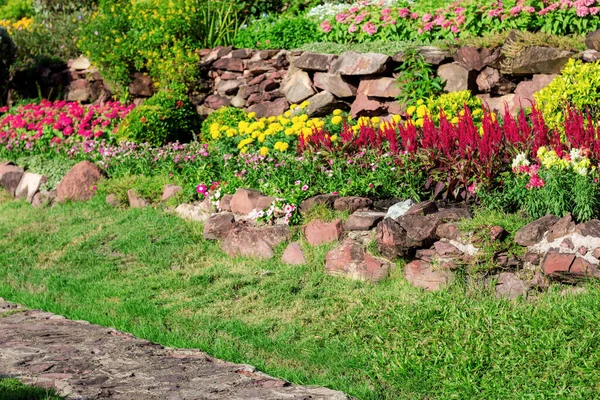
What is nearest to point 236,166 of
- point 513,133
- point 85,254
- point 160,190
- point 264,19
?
point 160,190

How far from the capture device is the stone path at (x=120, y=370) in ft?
13.4

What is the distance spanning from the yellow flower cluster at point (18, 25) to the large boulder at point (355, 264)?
11105 mm

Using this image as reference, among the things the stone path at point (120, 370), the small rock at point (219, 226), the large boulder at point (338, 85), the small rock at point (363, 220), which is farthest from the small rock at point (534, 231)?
the large boulder at point (338, 85)

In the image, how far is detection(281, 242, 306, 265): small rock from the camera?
Result: 21.1 ft

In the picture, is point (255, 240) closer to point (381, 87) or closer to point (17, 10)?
→ point (381, 87)

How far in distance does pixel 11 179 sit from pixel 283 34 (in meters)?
4.01

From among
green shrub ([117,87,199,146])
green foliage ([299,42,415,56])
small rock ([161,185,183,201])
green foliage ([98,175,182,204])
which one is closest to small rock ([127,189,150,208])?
green foliage ([98,175,182,204])

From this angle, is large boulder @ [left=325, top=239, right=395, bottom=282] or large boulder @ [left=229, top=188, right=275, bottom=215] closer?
large boulder @ [left=325, top=239, right=395, bottom=282]

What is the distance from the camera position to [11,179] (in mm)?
9992

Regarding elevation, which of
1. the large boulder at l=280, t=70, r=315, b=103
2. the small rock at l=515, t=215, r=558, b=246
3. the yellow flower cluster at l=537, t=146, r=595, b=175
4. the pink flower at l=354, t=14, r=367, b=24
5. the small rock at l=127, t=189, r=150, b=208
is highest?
the yellow flower cluster at l=537, t=146, r=595, b=175

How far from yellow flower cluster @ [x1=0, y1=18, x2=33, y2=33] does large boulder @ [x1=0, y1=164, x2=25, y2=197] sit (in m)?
5.97

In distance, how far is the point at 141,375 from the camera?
173 inches

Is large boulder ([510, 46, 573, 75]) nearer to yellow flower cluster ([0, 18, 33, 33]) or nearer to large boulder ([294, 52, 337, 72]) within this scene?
large boulder ([294, 52, 337, 72])

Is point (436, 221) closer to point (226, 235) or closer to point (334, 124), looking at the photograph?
point (226, 235)
